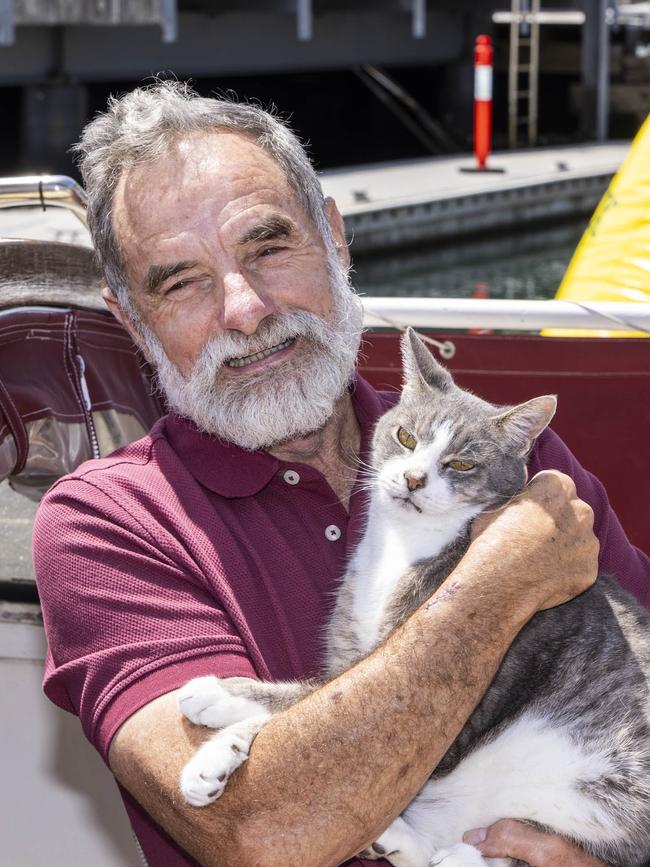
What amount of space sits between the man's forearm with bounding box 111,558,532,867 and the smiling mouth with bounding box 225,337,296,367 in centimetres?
58

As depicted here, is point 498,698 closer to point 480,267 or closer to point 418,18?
point 480,267

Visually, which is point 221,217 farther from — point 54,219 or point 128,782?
point 54,219

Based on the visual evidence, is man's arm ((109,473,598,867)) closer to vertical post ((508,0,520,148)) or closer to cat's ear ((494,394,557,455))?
cat's ear ((494,394,557,455))

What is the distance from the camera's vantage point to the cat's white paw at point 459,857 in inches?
69.5

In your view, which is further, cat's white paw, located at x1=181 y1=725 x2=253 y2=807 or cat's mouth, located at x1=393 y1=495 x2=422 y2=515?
cat's mouth, located at x1=393 y1=495 x2=422 y2=515

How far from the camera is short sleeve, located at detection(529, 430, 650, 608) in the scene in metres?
2.13

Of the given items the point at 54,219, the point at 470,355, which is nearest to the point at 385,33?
the point at 54,219

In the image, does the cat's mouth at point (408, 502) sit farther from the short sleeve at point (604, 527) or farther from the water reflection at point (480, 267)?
the water reflection at point (480, 267)

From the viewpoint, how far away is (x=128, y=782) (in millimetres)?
1670

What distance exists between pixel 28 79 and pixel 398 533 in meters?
11.4

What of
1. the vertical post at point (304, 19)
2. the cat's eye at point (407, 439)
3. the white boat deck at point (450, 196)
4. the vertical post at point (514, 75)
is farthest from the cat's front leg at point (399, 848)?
the vertical post at point (514, 75)

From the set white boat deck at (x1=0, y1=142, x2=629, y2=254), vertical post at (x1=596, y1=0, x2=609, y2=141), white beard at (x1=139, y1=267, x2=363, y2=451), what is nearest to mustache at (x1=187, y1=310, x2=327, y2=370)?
white beard at (x1=139, y1=267, x2=363, y2=451)

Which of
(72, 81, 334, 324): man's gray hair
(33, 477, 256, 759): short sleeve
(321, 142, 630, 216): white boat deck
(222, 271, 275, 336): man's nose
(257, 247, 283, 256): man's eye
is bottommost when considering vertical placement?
(321, 142, 630, 216): white boat deck

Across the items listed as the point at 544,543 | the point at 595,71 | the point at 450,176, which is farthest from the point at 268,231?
the point at 595,71
